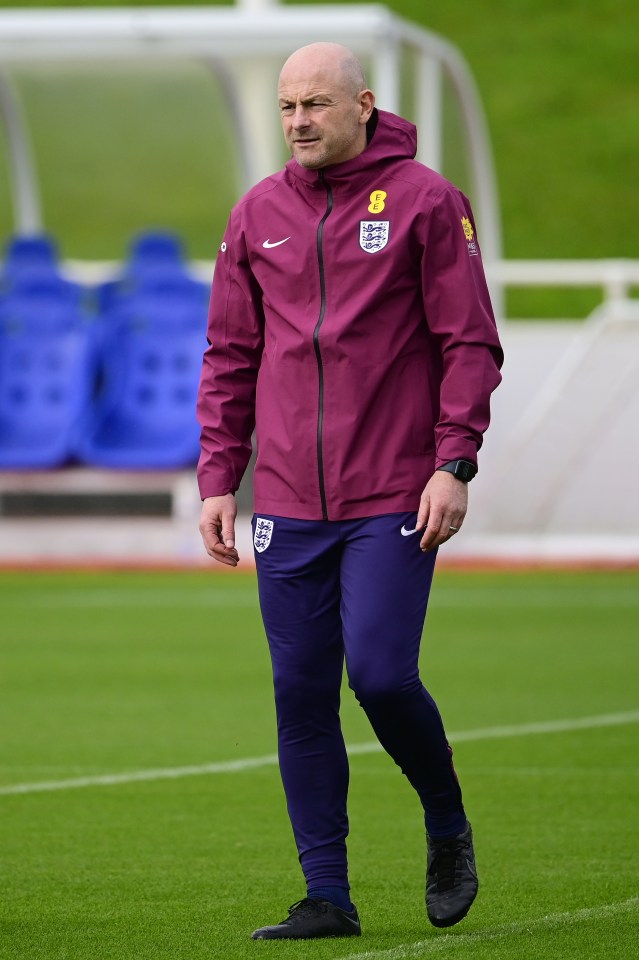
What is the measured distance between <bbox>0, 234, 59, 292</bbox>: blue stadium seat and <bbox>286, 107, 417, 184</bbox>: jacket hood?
14.6 metres

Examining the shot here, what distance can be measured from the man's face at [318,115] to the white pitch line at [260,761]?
3241 millimetres

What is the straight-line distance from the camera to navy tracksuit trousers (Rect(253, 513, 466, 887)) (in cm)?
520

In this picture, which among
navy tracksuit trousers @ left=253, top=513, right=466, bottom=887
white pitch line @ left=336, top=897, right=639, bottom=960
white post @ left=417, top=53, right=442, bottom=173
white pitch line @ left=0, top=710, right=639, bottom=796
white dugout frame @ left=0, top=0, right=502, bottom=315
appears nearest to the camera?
white pitch line @ left=336, top=897, right=639, bottom=960

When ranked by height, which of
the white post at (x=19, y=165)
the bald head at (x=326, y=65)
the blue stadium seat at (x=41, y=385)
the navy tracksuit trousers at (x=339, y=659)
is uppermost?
the bald head at (x=326, y=65)

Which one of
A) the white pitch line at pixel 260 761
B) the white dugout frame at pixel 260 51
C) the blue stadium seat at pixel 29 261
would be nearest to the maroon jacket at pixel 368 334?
the white pitch line at pixel 260 761

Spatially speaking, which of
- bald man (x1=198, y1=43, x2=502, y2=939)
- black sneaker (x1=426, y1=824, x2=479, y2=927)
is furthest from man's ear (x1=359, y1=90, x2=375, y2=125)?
black sneaker (x1=426, y1=824, x2=479, y2=927)

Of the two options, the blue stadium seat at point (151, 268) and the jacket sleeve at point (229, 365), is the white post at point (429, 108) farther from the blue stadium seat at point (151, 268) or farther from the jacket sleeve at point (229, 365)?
the jacket sleeve at point (229, 365)

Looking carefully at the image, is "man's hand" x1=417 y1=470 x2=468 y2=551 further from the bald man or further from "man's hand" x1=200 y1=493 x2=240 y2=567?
"man's hand" x1=200 y1=493 x2=240 y2=567

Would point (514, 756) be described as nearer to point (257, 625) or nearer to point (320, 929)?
point (320, 929)

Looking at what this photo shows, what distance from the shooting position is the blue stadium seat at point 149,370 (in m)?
19.6

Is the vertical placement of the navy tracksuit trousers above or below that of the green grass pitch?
above

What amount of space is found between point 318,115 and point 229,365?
27.4 inches

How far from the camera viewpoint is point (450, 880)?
5418mm

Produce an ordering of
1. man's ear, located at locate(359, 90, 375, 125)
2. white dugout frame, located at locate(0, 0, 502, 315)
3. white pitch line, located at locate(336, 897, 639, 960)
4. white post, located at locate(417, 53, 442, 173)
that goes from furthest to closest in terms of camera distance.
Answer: white post, located at locate(417, 53, 442, 173), white dugout frame, located at locate(0, 0, 502, 315), man's ear, located at locate(359, 90, 375, 125), white pitch line, located at locate(336, 897, 639, 960)
